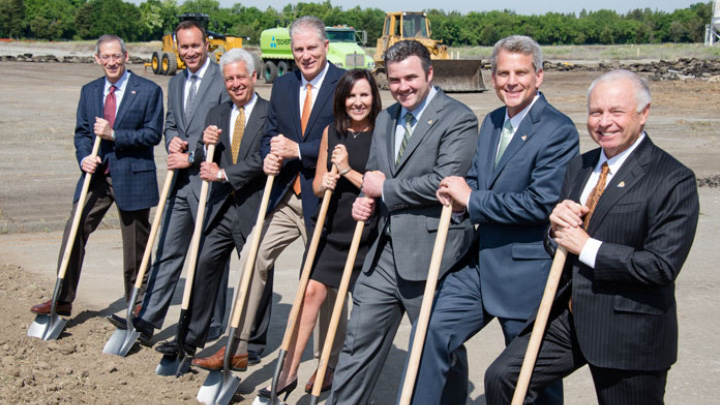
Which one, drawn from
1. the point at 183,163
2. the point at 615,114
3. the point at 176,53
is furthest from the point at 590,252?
the point at 176,53

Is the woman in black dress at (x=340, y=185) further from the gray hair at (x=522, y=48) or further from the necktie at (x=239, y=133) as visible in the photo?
the gray hair at (x=522, y=48)

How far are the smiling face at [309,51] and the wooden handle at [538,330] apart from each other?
2418 mm

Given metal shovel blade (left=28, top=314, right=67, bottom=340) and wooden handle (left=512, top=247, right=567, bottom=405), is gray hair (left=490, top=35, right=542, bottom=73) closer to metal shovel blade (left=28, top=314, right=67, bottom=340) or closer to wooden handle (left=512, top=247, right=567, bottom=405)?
wooden handle (left=512, top=247, right=567, bottom=405)

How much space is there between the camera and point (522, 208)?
3.85m

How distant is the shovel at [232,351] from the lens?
5.08 metres

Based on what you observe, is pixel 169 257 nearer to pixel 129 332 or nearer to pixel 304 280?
pixel 129 332

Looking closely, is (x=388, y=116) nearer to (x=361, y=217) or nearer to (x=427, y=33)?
(x=361, y=217)

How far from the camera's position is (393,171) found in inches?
177

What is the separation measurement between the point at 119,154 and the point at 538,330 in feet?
13.5

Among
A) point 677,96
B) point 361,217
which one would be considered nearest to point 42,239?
point 361,217

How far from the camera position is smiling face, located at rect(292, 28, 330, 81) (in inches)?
208

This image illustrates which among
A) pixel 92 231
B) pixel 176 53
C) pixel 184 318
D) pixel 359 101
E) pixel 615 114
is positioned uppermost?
pixel 615 114

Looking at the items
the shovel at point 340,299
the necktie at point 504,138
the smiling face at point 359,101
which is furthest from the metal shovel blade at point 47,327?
the necktie at point 504,138

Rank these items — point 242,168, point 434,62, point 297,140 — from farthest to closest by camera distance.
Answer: point 434,62
point 242,168
point 297,140
